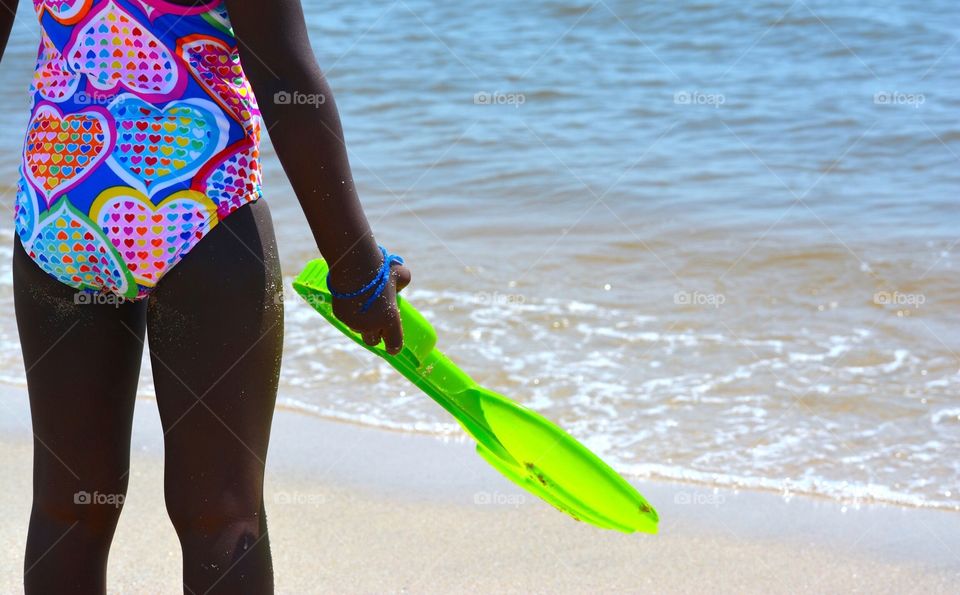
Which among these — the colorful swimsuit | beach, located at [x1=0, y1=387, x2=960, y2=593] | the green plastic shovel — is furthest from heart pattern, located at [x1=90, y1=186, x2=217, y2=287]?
beach, located at [x1=0, y1=387, x2=960, y2=593]

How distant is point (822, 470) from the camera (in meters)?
2.92

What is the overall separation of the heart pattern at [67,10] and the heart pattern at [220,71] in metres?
0.12

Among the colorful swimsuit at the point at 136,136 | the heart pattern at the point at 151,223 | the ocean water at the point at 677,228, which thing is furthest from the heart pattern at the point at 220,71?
the ocean water at the point at 677,228

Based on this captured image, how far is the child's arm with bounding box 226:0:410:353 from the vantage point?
1.28m

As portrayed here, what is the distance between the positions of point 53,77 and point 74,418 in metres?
0.43

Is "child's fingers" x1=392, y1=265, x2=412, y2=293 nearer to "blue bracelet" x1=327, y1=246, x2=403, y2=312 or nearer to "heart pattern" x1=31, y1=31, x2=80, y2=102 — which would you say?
"blue bracelet" x1=327, y1=246, x2=403, y2=312

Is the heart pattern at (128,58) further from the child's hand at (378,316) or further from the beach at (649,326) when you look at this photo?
the child's hand at (378,316)

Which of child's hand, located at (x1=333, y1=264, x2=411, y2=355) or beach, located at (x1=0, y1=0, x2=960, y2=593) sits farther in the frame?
beach, located at (x1=0, y1=0, x2=960, y2=593)

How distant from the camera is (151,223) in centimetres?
134

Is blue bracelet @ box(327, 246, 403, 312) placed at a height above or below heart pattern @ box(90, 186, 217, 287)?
above

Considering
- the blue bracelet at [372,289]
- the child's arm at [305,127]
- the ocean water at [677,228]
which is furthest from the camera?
the ocean water at [677,228]

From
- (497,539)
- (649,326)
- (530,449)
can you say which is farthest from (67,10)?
(649,326)

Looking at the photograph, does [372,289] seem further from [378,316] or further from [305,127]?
[305,127]

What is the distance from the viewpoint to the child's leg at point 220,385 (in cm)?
135
